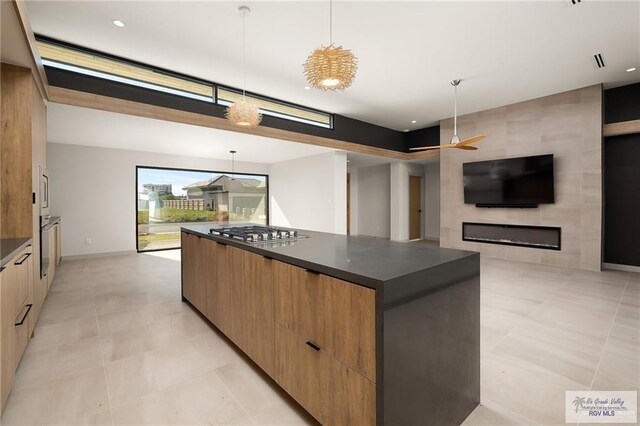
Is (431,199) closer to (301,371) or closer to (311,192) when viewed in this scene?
(311,192)

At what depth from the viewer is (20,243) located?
6.74 feet

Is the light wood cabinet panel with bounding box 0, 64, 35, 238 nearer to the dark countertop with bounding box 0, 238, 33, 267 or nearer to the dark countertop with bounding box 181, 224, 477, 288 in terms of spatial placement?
the dark countertop with bounding box 0, 238, 33, 267

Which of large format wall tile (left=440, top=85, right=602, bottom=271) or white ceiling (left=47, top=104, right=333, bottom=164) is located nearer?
white ceiling (left=47, top=104, right=333, bottom=164)

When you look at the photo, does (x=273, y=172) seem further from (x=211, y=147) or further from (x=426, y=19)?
(x=426, y=19)

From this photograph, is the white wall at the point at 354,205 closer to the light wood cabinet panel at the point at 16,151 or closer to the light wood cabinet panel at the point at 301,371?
the light wood cabinet panel at the point at 16,151

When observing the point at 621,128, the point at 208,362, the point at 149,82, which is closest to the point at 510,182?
the point at 621,128

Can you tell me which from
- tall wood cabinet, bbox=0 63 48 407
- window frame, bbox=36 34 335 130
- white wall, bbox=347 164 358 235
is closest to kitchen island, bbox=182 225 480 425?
tall wood cabinet, bbox=0 63 48 407

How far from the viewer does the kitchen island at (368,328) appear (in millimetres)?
1106

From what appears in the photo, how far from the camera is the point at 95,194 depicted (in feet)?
20.5

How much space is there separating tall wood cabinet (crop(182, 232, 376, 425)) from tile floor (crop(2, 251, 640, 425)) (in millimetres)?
242

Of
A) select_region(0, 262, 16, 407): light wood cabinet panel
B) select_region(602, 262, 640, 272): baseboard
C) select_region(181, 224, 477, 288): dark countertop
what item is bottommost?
select_region(602, 262, 640, 272): baseboard

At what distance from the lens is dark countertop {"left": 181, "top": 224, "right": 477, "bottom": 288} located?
1.17 m

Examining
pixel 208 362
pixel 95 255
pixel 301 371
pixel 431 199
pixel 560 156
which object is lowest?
pixel 208 362

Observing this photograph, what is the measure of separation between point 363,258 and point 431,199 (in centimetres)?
818
